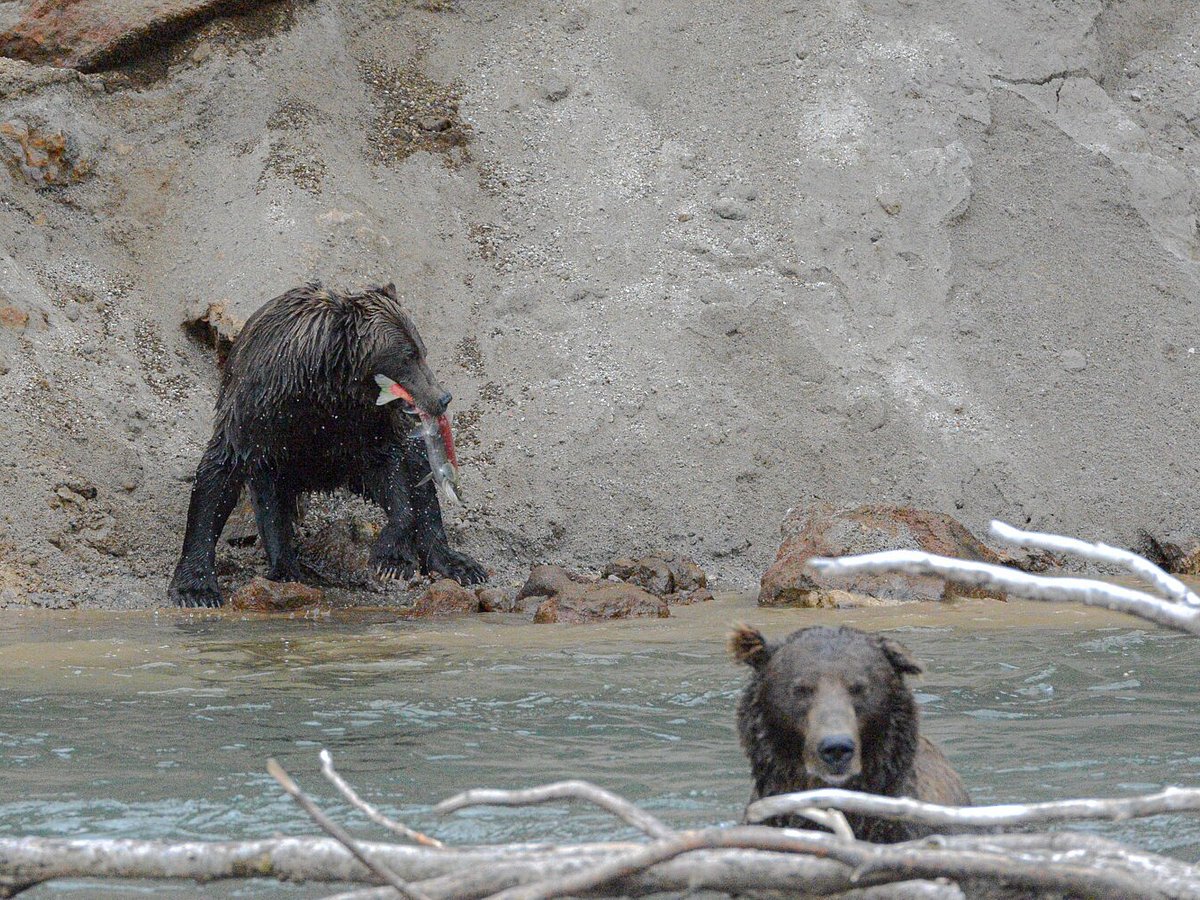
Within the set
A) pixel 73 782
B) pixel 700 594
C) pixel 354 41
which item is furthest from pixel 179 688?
pixel 354 41

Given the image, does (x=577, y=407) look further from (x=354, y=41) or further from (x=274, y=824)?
(x=274, y=824)

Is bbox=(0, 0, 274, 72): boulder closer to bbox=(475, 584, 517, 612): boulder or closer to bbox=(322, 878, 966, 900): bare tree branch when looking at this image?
bbox=(475, 584, 517, 612): boulder

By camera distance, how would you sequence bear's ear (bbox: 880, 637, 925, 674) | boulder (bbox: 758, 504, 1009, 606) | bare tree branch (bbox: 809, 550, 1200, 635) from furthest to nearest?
boulder (bbox: 758, 504, 1009, 606) → bear's ear (bbox: 880, 637, 925, 674) → bare tree branch (bbox: 809, 550, 1200, 635)

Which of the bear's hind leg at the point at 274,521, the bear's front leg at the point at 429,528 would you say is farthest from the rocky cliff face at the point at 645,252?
the bear's hind leg at the point at 274,521

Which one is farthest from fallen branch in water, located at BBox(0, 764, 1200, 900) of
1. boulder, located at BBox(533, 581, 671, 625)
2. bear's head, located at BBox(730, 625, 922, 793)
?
boulder, located at BBox(533, 581, 671, 625)

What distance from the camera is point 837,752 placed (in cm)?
382

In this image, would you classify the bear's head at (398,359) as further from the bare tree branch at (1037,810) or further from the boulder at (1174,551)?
Answer: the bare tree branch at (1037,810)

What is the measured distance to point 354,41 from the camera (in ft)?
46.1

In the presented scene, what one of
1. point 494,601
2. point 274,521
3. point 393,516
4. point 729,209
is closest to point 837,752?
point 494,601

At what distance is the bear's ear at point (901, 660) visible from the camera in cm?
425

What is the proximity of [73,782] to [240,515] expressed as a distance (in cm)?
561

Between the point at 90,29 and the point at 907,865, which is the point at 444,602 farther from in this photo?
the point at 907,865

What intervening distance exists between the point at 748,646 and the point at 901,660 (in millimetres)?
443

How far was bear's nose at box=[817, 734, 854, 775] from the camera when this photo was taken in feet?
12.5
